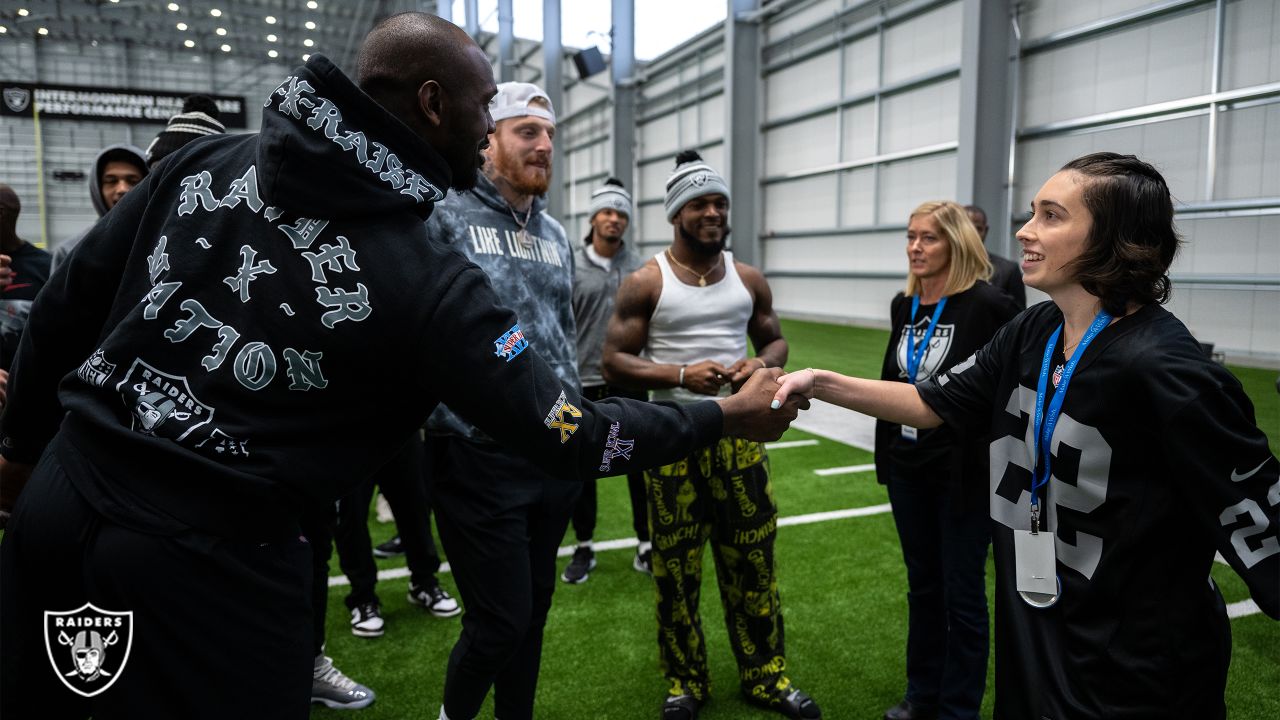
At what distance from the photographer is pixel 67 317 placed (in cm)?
159

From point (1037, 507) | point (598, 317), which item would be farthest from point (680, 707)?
point (598, 317)

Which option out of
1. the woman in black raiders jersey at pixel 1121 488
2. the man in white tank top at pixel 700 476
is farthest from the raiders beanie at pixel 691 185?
the woman in black raiders jersey at pixel 1121 488

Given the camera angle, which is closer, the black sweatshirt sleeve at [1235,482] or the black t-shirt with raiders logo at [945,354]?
the black sweatshirt sleeve at [1235,482]

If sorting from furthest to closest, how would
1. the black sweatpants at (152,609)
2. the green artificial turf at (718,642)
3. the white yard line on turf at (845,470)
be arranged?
the white yard line on turf at (845,470) < the green artificial turf at (718,642) < the black sweatpants at (152,609)

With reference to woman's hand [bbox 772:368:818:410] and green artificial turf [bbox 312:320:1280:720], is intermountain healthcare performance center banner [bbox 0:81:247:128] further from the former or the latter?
woman's hand [bbox 772:368:818:410]

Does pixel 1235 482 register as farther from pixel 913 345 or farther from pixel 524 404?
pixel 913 345

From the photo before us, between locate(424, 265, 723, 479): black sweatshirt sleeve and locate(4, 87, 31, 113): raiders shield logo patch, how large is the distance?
28658 millimetres

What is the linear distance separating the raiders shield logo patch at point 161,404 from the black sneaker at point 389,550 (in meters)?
3.78

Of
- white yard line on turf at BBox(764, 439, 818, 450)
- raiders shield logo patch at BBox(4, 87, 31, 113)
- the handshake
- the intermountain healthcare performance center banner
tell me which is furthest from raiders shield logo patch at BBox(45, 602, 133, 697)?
raiders shield logo patch at BBox(4, 87, 31, 113)

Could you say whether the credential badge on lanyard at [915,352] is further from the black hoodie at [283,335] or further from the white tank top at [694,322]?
the black hoodie at [283,335]

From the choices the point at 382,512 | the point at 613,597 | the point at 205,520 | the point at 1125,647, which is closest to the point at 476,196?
the point at 205,520

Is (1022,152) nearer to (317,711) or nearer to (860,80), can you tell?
(860,80)

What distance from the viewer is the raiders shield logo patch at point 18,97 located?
2328 centimetres

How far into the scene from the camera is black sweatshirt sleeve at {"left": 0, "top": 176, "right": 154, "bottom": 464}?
5.08ft
